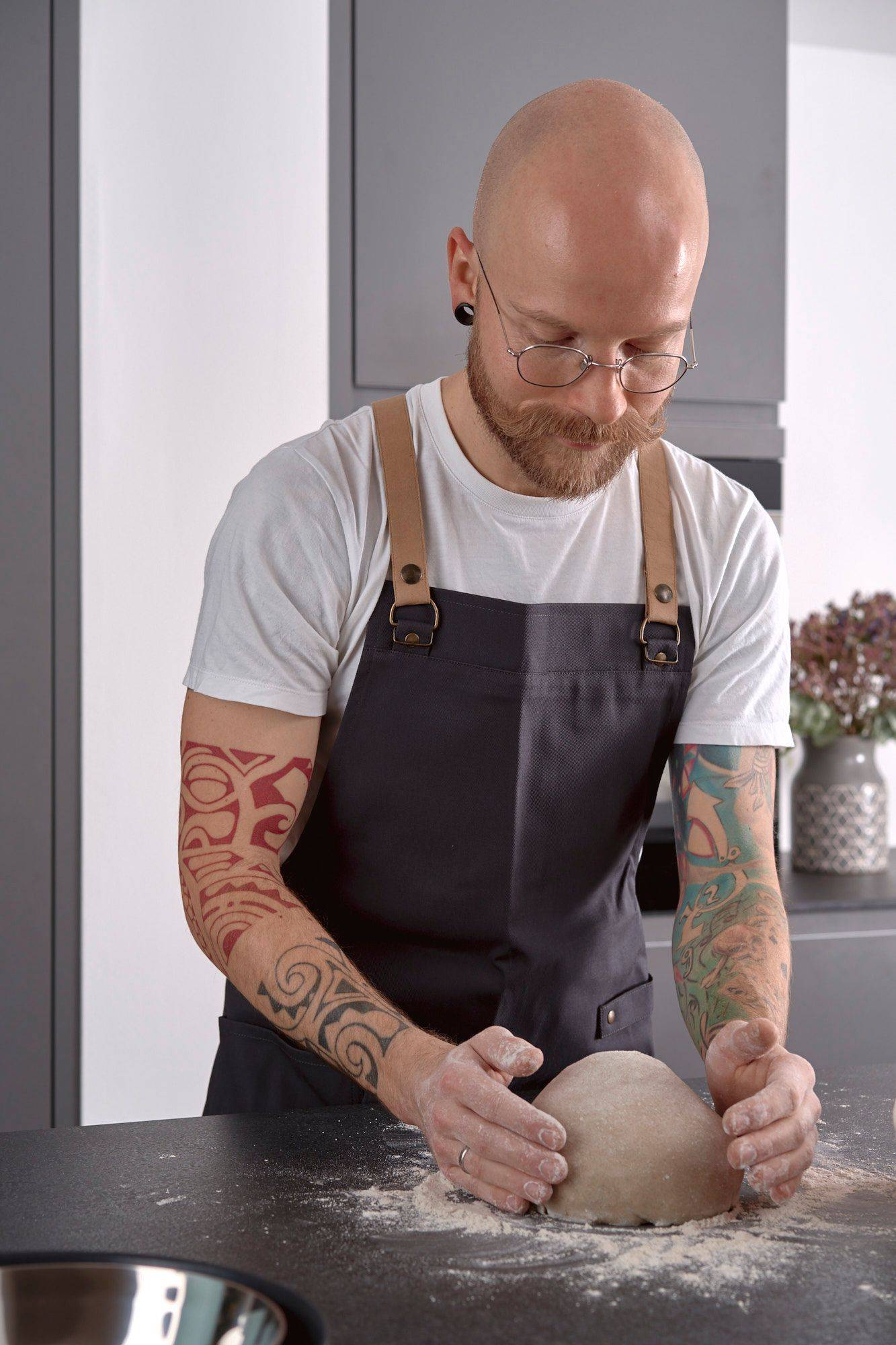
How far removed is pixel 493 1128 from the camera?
924mm

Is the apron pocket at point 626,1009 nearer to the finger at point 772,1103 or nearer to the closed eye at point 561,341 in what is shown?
the finger at point 772,1103

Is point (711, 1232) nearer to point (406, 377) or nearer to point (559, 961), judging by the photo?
point (559, 961)

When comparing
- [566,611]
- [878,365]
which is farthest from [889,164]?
[566,611]

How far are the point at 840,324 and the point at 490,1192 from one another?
7.67 ft

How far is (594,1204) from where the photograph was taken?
3.00ft

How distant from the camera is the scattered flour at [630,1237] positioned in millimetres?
812

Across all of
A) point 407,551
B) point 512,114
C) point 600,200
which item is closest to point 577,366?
point 600,200

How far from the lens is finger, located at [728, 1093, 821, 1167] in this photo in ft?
3.01

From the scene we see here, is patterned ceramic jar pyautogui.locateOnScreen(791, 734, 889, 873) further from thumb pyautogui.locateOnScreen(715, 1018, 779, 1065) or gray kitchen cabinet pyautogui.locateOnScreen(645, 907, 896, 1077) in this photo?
thumb pyautogui.locateOnScreen(715, 1018, 779, 1065)

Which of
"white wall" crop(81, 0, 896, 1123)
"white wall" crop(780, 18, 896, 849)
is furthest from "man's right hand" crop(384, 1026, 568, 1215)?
"white wall" crop(780, 18, 896, 849)

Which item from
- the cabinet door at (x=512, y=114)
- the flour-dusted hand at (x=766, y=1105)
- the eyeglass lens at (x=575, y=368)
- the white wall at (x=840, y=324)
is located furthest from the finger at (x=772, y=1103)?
the white wall at (x=840, y=324)

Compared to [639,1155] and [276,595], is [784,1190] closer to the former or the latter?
[639,1155]

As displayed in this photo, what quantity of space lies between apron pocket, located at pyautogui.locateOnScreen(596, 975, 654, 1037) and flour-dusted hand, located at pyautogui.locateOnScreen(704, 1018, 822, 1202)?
0.33 metres

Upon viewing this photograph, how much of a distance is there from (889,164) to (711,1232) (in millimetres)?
2544
